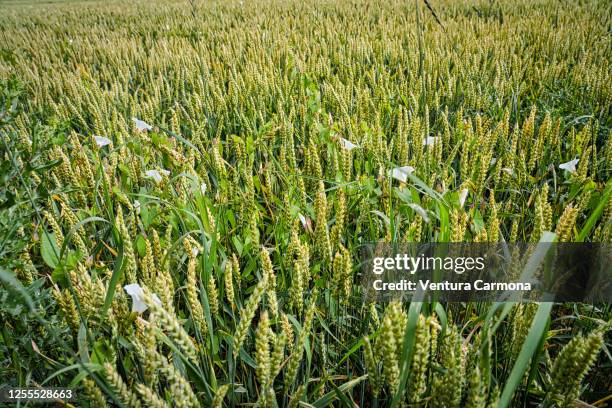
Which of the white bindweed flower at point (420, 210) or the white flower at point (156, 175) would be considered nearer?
the white bindweed flower at point (420, 210)

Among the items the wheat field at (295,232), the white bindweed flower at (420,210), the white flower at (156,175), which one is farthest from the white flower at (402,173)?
the white flower at (156,175)

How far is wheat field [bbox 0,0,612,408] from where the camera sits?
0.65 metres

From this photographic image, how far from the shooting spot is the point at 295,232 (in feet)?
2.91

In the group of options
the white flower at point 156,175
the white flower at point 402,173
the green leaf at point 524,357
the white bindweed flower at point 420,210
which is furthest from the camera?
the white flower at point 156,175

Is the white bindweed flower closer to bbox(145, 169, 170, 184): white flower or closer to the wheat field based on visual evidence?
the wheat field

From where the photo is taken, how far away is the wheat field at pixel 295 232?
0.65 meters

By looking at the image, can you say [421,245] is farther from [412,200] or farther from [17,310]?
[17,310]

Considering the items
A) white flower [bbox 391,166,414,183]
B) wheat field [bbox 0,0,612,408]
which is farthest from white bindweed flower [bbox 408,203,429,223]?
white flower [bbox 391,166,414,183]

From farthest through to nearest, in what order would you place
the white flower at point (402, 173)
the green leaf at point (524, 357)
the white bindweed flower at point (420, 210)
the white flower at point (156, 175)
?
the white flower at point (156, 175)
the white flower at point (402, 173)
the white bindweed flower at point (420, 210)
the green leaf at point (524, 357)

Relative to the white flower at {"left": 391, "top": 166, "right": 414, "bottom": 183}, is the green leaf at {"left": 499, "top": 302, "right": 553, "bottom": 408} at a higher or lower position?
lower

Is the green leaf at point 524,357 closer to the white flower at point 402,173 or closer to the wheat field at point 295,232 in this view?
the wheat field at point 295,232

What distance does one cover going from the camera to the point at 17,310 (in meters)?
0.81

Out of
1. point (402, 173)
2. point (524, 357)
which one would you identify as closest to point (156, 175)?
point (402, 173)

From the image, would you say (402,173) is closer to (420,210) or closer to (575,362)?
(420,210)
